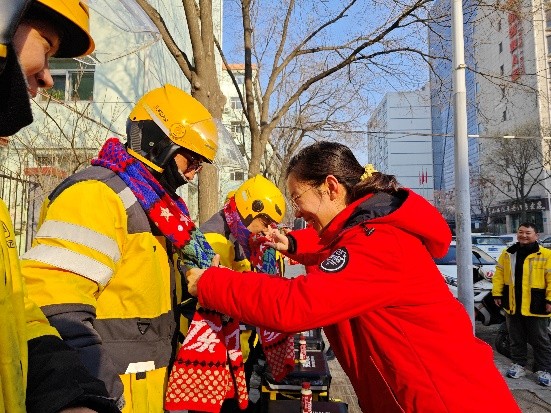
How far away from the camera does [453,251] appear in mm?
10664

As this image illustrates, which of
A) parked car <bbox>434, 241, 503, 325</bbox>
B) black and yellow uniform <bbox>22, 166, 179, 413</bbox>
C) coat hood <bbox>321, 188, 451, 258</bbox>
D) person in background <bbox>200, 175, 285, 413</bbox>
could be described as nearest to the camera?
black and yellow uniform <bbox>22, 166, 179, 413</bbox>

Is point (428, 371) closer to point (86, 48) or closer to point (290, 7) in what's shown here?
point (86, 48)

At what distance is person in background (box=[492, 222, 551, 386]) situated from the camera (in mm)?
6480

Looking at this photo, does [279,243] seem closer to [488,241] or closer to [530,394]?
[530,394]

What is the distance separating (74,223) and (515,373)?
660 centimetres

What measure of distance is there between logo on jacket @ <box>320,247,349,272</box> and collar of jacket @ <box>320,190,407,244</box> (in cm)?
14

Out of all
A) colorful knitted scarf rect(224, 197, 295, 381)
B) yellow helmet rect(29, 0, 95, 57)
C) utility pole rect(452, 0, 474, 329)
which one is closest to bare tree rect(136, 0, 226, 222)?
colorful knitted scarf rect(224, 197, 295, 381)

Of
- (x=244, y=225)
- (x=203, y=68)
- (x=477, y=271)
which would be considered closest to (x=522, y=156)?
(x=477, y=271)

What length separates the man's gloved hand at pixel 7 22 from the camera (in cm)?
90

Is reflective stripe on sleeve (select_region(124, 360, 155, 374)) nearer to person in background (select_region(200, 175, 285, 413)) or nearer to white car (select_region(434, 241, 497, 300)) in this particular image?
person in background (select_region(200, 175, 285, 413))

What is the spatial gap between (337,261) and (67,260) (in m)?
0.95

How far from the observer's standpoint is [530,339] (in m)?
6.66

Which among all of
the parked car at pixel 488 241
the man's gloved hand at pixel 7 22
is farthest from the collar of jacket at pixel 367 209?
the parked car at pixel 488 241

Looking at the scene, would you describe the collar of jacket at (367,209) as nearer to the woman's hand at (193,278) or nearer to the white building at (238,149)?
the woman's hand at (193,278)
